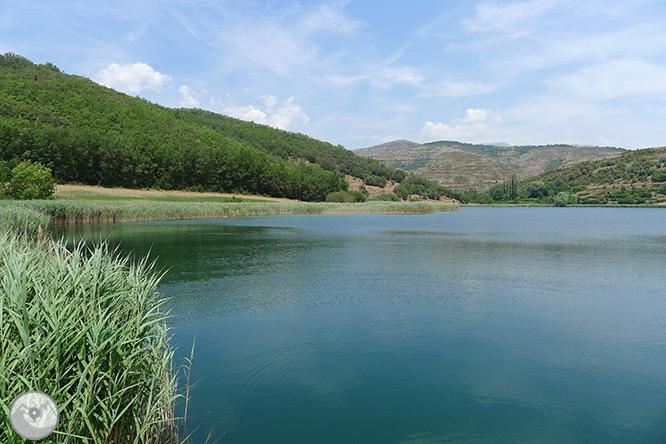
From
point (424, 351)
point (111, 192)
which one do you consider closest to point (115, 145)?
point (111, 192)

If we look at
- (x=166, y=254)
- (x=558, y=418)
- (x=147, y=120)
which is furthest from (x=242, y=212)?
(x=147, y=120)

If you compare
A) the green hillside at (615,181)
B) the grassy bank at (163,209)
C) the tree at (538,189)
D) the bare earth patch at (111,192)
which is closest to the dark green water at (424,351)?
the grassy bank at (163,209)

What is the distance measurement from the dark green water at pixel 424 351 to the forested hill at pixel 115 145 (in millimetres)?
53547

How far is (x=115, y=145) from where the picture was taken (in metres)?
61.6

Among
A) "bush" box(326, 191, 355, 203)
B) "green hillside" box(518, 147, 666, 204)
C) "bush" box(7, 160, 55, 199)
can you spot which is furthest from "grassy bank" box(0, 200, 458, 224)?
"green hillside" box(518, 147, 666, 204)

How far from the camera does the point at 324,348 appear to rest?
7.60 meters

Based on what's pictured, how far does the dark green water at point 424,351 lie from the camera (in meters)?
5.19

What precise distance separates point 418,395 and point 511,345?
270 cm

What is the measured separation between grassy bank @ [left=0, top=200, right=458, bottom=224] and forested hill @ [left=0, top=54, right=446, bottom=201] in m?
22.9

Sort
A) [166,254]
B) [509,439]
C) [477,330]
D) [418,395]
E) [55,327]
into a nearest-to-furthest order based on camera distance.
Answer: [55,327], [509,439], [418,395], [477,330], [166,254]

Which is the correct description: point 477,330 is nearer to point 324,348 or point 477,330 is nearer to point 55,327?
point 324,348

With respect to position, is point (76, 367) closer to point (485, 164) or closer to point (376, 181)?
point (376, 181)

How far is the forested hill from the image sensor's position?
57.9m

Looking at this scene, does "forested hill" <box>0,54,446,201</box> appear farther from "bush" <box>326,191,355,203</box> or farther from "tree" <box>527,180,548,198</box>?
"tree" <box>527,180,548,198</box>
